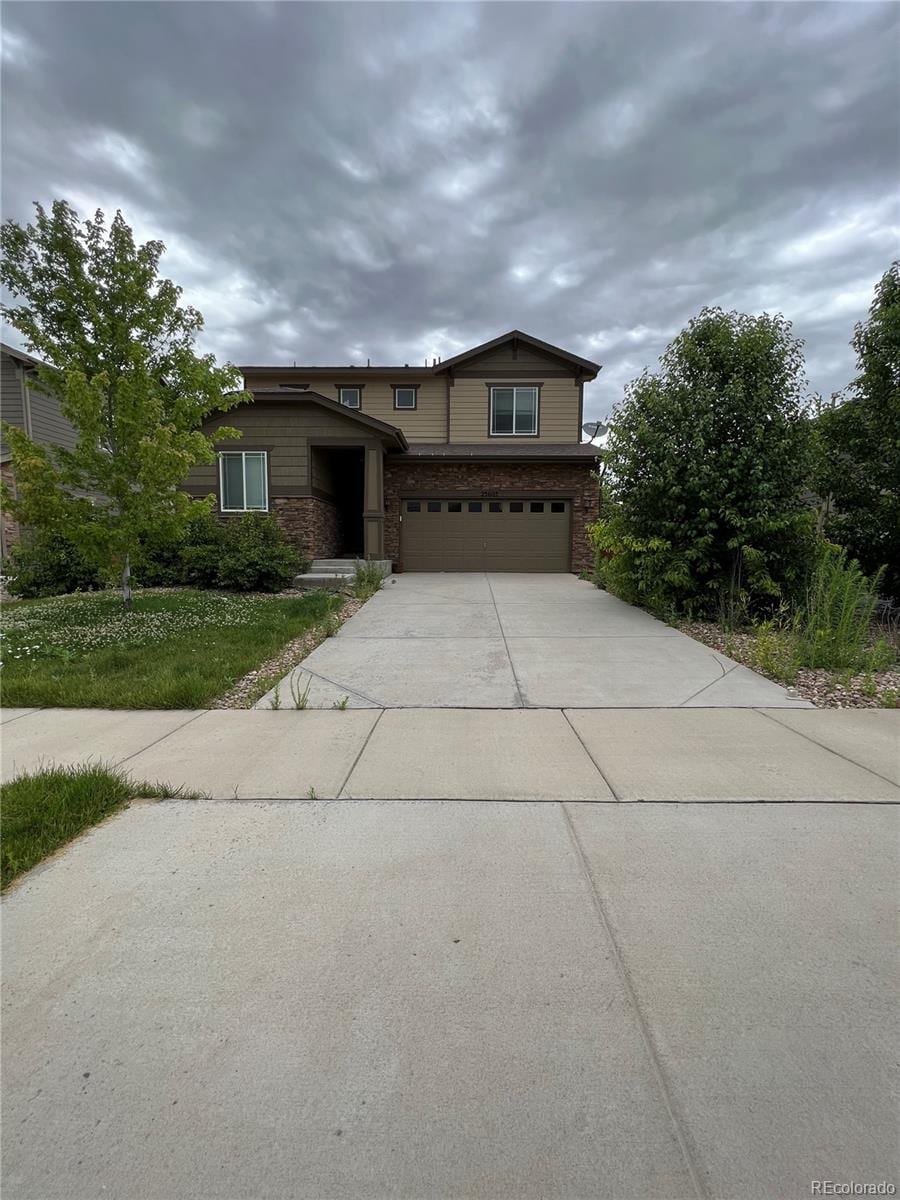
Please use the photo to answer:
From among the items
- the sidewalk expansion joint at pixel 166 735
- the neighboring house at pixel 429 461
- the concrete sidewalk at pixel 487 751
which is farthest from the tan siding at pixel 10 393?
the sidewalk expansion joint at pixel 166 735

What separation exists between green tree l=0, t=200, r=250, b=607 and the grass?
17.0 ft

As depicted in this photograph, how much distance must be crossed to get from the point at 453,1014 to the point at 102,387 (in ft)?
28.4

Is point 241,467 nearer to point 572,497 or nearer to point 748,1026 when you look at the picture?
point 572,497

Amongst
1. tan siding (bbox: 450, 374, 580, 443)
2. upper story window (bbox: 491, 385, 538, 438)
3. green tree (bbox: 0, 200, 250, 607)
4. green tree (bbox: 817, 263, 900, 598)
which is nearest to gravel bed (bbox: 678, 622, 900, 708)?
green tree (bbox: 817, 263, 900, 598)

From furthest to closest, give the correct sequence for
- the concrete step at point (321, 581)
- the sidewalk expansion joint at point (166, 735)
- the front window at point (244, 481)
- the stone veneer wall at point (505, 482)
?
1. the stone veneer wall at point (505, 482)
2. the front window at point (244, 481)
3. the concrete step at point (321, 581)
4. the sidewalk expansion joint at point (166, 735)

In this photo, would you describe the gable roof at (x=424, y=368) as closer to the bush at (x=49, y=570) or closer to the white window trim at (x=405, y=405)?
the white window trim at (x=405, y=405)

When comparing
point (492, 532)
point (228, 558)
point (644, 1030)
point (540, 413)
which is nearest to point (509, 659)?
point (644, 1030)

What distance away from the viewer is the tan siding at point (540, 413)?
17.0 m

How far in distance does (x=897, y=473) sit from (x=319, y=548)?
1162 cm

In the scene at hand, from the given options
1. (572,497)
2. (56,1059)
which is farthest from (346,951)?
(572,497)

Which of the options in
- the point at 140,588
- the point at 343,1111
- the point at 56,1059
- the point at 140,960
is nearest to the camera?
the point at 343,1111

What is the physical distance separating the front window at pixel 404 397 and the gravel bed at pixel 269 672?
435 inches

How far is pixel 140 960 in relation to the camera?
81.6 inches

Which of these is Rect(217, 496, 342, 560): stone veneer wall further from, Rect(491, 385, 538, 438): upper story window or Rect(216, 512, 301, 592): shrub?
Rect(491, 385, 538, 438): upper story window
